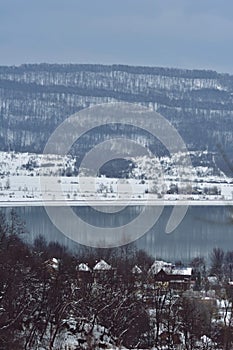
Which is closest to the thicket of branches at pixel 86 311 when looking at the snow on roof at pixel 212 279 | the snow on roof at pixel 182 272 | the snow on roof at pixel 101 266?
the snow on roof at pixel 101 266

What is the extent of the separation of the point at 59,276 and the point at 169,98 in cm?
8199

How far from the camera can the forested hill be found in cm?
7769

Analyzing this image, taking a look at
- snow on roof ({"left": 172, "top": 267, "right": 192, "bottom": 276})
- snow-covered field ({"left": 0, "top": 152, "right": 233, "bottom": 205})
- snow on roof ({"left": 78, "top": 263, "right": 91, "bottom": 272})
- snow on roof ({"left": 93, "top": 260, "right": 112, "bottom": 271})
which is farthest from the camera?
snow-covered field ({"left": 0, "top": 152, "right": 233, "bottom": 205})

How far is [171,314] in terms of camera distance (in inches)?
473

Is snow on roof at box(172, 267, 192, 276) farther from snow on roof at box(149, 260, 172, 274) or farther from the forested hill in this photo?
the forested hill

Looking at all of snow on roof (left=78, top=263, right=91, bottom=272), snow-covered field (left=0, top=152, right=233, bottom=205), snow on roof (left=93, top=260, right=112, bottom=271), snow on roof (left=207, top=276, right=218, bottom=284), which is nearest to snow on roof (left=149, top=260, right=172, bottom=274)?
snow on roof (left=207, top=276, right=218, bottom=284)

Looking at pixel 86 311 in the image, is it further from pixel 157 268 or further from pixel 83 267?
pixel 157 268

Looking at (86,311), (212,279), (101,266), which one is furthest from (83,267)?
(212,279)

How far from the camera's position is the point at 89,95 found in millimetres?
94375

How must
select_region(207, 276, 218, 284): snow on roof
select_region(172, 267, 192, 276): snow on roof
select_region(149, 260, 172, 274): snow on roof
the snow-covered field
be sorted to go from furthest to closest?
1. the snow-covered field
2. select_region(207, 276, 218, 284): snow on roof
3. select_region(172, 267, 192, 276): snow on roof
4. select_region(149, 260, 172, 274): snow on roof

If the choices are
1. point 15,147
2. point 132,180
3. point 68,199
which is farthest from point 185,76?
point 68,199

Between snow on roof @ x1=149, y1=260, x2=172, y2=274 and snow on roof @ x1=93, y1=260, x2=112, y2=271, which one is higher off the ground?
snow on roof @ x1=93, y1=260, x2=112, y2=271

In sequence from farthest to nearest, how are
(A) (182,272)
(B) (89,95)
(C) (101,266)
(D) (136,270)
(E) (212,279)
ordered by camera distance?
(B) (89,95)
(E) (212,279)
(A) (182,272)
(D) (136,270)
(C) (101,266)

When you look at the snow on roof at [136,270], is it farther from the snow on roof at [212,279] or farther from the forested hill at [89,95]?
the forested hill at [89,95]
